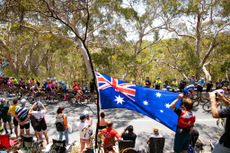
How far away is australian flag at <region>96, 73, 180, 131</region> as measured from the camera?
7.34 meters

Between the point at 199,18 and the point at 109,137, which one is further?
the point at 199,18

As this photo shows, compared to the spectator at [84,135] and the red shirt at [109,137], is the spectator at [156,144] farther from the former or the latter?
the spectator at [84,135]

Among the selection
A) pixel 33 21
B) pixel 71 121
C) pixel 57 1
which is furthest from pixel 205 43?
pixel 57 1

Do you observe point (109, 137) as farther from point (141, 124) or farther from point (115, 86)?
point (141, 124)

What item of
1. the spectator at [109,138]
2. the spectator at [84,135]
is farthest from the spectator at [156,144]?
the spectator at [84,135]

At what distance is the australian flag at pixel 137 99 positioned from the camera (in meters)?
7.34

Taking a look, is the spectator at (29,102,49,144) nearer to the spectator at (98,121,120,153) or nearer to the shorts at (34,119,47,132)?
the shorts at (34,119,47,132)

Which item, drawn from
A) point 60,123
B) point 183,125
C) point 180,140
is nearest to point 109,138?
point 60,123

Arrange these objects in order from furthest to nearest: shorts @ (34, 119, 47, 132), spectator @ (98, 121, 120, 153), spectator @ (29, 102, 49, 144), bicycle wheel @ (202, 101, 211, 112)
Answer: bicycle wheel @ (202, 101, 211, 112), shorts @ (34, 119, 47, 132), spectator @ (29, 102, 49, 144), spectator @ (98, 121, 120, 153)

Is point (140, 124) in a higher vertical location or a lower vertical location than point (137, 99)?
lower

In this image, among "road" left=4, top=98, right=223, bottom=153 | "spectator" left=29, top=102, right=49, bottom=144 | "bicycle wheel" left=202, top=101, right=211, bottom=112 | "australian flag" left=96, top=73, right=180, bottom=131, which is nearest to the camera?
"australian flag" left=96, top=73, right=180, bottom=131

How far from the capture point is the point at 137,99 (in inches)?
298

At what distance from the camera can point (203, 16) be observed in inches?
977

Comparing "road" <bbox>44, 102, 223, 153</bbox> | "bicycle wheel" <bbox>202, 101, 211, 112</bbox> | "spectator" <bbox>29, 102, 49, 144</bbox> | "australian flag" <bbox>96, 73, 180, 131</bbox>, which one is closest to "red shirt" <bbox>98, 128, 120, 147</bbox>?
"australian flag" <bbox>96, 73, 180, 131</bbox>
